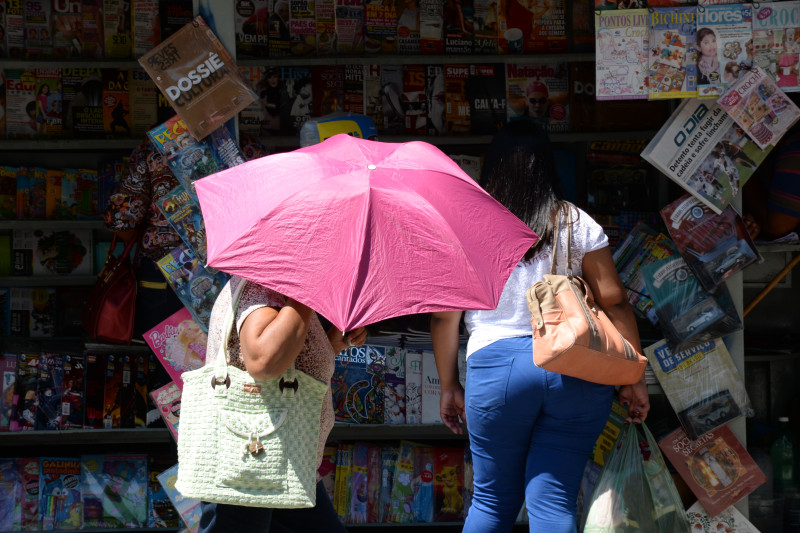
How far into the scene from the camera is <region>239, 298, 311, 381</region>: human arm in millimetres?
2203

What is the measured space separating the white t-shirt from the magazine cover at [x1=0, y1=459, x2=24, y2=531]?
2340 millimetres

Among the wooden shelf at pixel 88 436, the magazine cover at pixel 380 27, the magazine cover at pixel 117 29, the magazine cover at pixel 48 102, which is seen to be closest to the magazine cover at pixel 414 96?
the magazine cover at pixel 380 27

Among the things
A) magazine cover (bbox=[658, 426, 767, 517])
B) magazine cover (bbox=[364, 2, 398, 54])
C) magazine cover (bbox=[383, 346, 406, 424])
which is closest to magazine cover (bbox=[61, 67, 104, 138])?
magazine cover (bbox=[364, 2, 398, 54])

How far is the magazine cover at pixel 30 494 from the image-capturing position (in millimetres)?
3928

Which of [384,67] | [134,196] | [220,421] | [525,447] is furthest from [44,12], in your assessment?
[525,447]

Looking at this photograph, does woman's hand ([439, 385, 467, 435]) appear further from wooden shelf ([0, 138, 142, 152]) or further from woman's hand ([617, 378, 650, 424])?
wooden shelf ([0, 138, 142, 152])

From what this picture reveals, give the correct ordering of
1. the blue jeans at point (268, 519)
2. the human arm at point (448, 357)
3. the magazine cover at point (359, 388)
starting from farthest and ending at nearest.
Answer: the magazine cover at point (359, 388)
the human arm at point (448, 357)
the blue jeans at point (268, 519)

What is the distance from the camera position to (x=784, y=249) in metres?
3.46

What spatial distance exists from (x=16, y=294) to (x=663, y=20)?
325cm

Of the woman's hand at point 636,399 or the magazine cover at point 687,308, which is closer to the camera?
the woman's hand at point 636,399

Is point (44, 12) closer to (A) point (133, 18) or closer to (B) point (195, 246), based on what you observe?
(A) point (133, 18)

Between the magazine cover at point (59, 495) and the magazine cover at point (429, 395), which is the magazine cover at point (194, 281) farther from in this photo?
the magazine cover at point (59, 495)

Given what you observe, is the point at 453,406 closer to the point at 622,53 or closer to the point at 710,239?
the point at 710,239

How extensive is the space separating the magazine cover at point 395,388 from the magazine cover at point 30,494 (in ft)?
5.22
